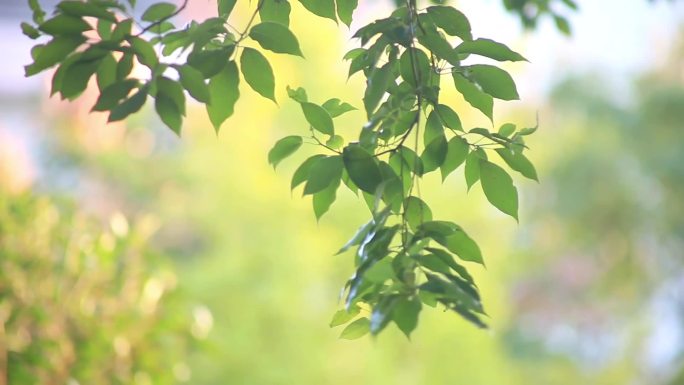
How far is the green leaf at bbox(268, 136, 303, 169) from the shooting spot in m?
0.68

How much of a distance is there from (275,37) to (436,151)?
0.13 m

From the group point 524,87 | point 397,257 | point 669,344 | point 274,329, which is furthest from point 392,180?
point 669,344

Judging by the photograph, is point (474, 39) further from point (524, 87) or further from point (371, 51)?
point (524, 87)

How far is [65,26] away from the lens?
629 mm

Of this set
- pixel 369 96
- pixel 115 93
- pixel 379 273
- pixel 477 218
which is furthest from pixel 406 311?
pixel 477 218

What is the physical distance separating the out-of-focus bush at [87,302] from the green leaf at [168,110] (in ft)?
3.32

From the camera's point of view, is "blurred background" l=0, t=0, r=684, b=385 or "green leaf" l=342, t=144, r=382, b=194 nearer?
"green leaf" l=342, t=144, r=382, b=194

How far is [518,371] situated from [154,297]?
4557 millimetres

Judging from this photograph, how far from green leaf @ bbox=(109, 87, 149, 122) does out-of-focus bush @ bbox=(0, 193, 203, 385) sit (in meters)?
1.03

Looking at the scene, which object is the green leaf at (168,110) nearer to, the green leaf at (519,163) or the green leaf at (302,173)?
the green leaf at (302,173)

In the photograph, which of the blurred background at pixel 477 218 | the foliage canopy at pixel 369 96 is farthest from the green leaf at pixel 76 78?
the blurred background at pixel 477 218

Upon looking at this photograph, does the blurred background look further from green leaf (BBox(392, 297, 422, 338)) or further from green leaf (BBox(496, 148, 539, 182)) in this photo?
green leaf (BBox(392, 297, 422, 338))

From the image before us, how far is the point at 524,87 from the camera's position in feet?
19.1

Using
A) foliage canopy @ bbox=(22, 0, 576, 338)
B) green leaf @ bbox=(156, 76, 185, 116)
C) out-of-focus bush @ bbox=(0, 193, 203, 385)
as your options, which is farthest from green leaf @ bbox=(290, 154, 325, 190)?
out-of-focus bush @ bbox=(0, 193, 203, 385)
